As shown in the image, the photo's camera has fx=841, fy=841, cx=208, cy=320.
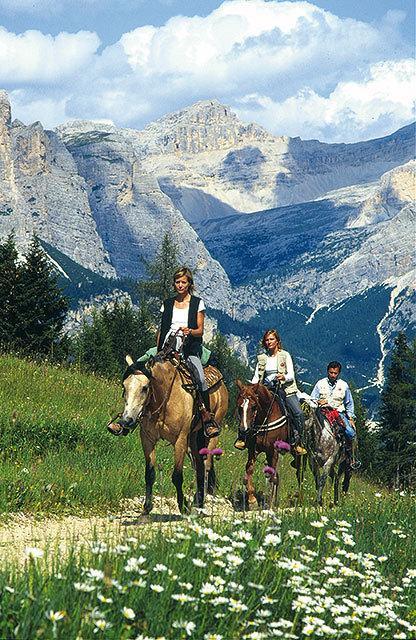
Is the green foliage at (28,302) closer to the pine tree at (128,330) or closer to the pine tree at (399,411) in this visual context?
the pine tree at (399,411)

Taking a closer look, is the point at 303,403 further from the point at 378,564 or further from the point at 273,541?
the point at 273,541

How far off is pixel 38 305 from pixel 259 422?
3689 cm

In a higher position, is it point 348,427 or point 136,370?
point 136,370

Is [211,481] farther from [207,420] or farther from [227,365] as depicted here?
[227,365]

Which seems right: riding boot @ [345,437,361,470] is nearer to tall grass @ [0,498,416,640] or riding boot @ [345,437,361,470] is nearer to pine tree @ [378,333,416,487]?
tall grass @ [0,498,416,640]

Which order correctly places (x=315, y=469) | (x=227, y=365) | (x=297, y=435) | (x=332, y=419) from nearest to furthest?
(x=297, y=435), (x=315, y=469), (x=332, y=419), (x=227, y=365)

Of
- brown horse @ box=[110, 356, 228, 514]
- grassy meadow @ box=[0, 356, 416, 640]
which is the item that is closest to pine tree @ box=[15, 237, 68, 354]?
brown horse @ box=[110, 356, 228, 514]

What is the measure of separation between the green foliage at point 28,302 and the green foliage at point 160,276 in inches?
1251

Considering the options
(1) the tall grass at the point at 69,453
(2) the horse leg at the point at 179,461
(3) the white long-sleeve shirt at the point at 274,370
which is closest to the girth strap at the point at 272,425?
(3) the white long-sleeve shirt at the point at 274,370

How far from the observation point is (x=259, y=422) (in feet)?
51.9

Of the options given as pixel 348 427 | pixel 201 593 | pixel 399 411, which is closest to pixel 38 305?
pixel 399 411

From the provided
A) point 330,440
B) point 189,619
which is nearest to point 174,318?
point 330,440

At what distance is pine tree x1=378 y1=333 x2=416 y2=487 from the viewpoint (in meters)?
64.7

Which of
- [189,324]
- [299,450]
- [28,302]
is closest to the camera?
[189,324]
